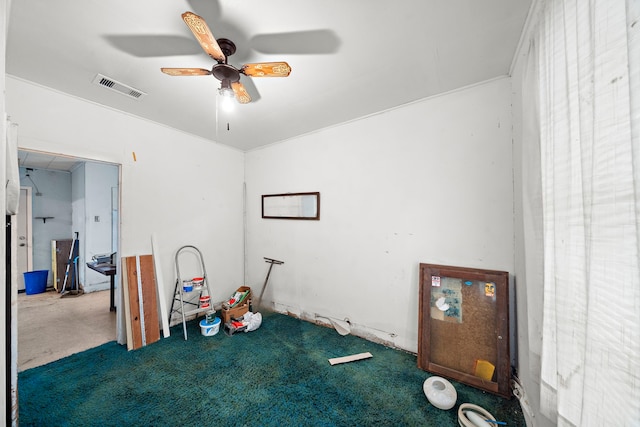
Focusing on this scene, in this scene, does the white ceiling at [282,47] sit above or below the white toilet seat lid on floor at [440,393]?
above

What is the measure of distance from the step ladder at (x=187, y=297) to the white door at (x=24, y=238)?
403 cm

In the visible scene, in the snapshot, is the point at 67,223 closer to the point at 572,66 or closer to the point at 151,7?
the point at 151,7

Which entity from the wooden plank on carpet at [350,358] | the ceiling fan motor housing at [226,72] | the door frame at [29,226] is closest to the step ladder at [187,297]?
the wooden plank on carpet at [350,358]

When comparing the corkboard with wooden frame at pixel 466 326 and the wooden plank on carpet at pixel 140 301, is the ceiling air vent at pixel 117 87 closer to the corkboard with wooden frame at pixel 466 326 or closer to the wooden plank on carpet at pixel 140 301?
the wooden plank on carpet at pixel 140 301

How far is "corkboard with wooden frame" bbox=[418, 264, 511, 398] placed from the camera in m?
1.86

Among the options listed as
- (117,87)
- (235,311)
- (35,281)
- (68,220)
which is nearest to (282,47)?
(117,87)

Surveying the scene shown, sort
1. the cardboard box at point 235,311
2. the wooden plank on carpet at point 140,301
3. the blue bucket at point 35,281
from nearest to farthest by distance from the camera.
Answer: the wooden plank on carpet at point 140,301
the cardboard box at point 235,311
the blue bucket at point 35,281

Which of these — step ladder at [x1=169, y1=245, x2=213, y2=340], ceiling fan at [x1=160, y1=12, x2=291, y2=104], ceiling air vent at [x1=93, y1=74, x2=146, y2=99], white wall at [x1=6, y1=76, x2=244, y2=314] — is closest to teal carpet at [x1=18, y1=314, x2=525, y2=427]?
step ladder at [x1=169, y1=245, x2=213, y2=340]

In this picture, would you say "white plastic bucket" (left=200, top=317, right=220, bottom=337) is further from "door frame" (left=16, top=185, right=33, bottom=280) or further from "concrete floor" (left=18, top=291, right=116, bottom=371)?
"door frame" (left=16, top=185, right=33, bottom=280)

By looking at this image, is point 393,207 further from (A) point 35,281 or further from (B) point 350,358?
(A) point 35,281

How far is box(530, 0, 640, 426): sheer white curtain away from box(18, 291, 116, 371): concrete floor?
392cm

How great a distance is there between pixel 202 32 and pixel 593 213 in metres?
1.87

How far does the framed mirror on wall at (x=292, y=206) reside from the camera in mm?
3166

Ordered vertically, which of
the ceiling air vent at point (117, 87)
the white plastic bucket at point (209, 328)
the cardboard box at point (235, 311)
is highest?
the ceiling air vent at point (117, 87)
